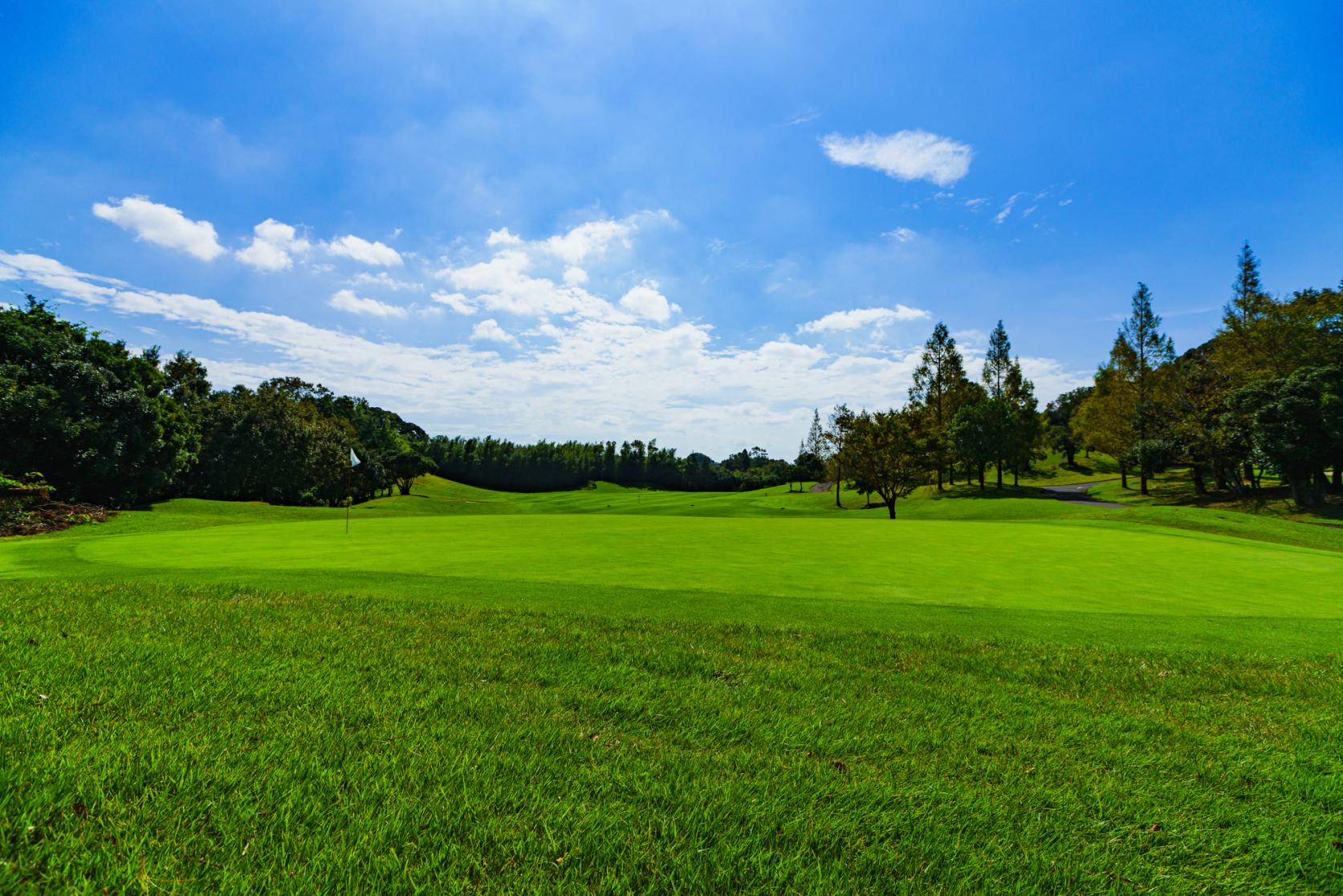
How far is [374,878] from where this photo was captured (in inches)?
83.4

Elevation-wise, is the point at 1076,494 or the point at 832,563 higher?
the point at 832,563

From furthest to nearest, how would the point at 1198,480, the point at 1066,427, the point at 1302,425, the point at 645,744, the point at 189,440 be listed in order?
the point at 1066,427 < the point at 1198,480 < the point at 189,440 < the point at 1302,425 < the point at 645,744

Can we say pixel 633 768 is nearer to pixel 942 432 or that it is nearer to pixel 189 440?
pixel 189 440

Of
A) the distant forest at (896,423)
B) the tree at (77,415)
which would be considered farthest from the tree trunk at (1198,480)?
the tree at (77,415)

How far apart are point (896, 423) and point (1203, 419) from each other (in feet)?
72.8

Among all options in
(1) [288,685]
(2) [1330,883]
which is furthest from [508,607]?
(2) [1330,883]

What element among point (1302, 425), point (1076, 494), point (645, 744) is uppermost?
point (1302, 425)

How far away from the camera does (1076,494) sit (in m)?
49.6

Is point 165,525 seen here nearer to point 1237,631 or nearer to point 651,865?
point 651,865

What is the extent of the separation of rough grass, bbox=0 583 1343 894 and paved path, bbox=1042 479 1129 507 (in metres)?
42.8

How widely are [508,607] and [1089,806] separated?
5.96 m

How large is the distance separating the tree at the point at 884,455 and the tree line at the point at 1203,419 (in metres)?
0.09

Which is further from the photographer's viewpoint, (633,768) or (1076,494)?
(1076,494)

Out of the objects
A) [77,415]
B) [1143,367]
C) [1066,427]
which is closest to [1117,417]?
[1143,367]
